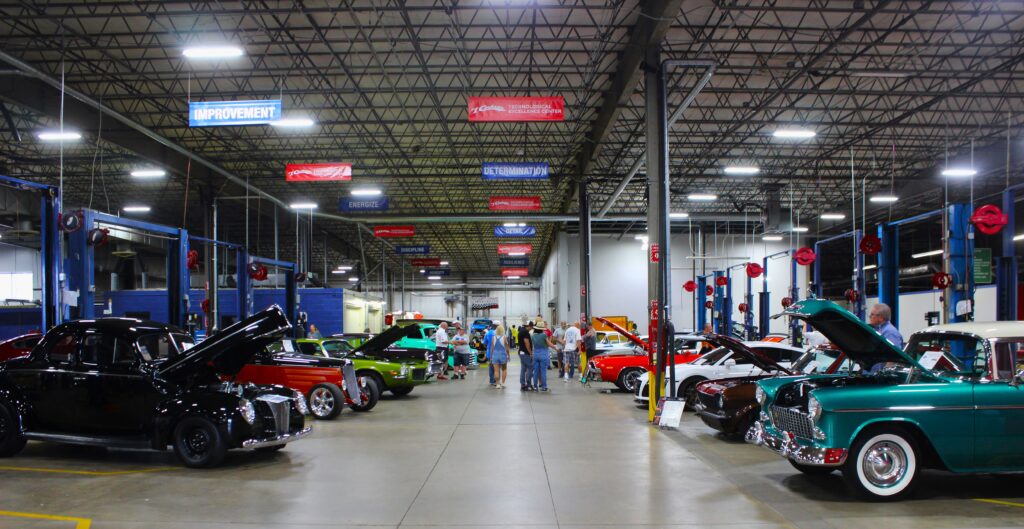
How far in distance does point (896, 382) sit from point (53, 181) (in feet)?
109

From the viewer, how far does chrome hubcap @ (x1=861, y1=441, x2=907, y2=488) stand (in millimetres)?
6445

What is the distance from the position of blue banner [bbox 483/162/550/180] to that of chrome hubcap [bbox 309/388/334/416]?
975 cm

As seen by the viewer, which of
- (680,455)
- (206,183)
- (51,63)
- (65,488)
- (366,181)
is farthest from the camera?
(366,181)

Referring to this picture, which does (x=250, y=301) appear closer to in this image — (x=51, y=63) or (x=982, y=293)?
(x=51, y=63)

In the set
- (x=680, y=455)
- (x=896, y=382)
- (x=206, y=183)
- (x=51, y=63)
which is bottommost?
(x=680, y=455)

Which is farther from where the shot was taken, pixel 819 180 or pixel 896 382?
pixel 819 180

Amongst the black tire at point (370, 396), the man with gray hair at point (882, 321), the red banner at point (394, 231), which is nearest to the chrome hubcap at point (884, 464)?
the man with gray hair at point (882, 321)

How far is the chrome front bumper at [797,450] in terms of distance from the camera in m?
6.35

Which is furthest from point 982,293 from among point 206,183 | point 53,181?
point 53,181

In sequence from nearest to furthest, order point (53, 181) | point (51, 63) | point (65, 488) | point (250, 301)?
point (65, 488), point (51, 63), point (250, 301), point (53, 181)

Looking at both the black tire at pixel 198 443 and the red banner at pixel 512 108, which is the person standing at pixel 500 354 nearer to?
the red banner at pixel 512 108

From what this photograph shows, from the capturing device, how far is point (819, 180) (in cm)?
3108

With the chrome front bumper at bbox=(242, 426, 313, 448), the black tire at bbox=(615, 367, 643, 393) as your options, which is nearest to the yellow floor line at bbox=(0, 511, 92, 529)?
the chrome front bumper at bbox=(242, 426, 313, 448)

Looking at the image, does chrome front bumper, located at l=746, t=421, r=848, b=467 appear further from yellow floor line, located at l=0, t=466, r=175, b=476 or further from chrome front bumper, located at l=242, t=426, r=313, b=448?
yellow floor line, located at l=0, t=466, r=175, b=476
